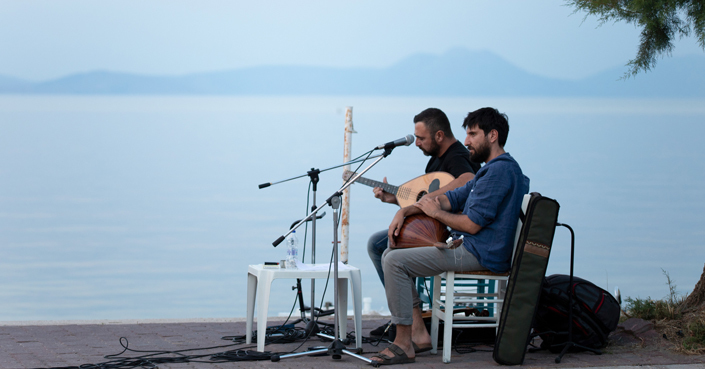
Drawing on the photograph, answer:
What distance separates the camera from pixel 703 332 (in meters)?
3.78

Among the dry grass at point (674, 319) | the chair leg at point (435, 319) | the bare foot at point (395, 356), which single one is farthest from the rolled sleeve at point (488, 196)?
the dry grass at point (674, 319)

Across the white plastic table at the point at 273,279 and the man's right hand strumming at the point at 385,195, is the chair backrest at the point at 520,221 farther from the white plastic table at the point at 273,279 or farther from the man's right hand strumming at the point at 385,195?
the man's right hand strumming at the point at 385,195

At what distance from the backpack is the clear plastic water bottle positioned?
4.38 ft

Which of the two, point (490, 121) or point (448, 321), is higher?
point (490, 121)

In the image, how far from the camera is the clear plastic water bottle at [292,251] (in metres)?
3.79

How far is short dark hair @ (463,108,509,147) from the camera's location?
3.60 m

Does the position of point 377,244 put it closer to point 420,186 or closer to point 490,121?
point 420,186

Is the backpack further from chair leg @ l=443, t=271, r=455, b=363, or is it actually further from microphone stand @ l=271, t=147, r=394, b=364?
microphone stand @ l=271, t=147, r=394, b=364

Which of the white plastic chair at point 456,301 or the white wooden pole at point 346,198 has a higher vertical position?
the white wooden pole at point 346,198

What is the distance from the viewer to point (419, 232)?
367cm

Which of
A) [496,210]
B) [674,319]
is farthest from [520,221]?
[674,319]

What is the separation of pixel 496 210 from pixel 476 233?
165 mm

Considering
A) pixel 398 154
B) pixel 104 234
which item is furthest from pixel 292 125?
pixel 104 234

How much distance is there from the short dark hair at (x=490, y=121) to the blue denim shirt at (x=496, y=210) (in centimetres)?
13
